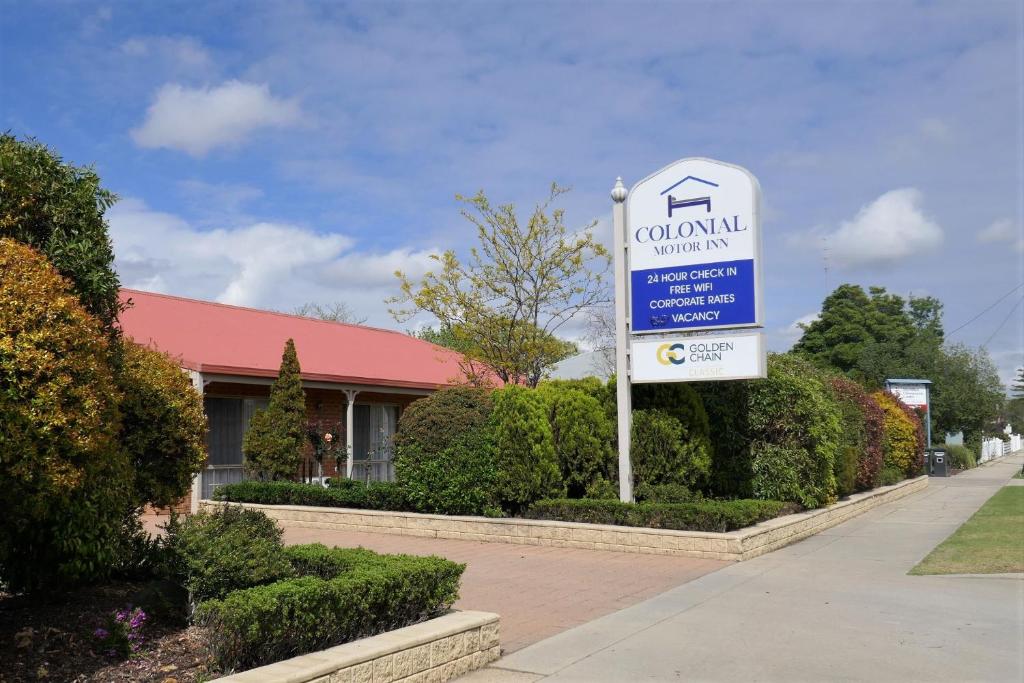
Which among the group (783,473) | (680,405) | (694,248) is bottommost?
(783,473)

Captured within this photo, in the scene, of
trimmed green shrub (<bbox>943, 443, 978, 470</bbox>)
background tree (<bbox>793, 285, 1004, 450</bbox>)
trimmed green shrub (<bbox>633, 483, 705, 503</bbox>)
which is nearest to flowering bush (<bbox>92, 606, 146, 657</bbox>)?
trimmed green shrub (<bbox>633, 483, 705, 503</bbox>)

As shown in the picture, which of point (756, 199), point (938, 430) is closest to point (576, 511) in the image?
point (756, 199)

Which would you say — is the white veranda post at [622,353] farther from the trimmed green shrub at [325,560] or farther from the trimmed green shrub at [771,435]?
the trimmed green shrub at [325,560]

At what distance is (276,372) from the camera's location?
60.4 ft

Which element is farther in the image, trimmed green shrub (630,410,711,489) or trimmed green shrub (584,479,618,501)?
trimmed green shrub (584,479,618,501)

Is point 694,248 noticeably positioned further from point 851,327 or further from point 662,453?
point 851,327

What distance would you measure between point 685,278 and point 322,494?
24.0ft

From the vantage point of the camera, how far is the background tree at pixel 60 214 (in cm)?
566

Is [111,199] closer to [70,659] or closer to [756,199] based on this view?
[70,659]

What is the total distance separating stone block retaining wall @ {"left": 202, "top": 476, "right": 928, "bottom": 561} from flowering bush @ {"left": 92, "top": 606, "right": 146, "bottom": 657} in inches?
286

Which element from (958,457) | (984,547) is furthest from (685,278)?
(958,457)

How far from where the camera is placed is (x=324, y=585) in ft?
18.9

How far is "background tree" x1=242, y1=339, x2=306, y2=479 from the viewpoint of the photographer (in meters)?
17.5

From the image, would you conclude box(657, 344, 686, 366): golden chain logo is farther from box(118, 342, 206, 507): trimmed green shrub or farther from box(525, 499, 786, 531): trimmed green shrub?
box(118, 342, 206, 507): trimmed green shrub
